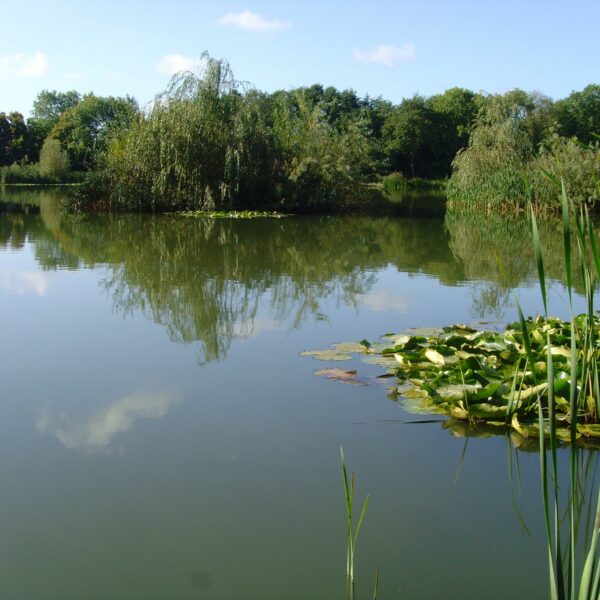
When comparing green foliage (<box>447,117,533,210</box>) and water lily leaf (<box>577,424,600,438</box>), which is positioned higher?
green foliage (<box>447,117,533,210</box>)

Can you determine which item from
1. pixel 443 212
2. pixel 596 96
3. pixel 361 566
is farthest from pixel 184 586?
pixel 596 96

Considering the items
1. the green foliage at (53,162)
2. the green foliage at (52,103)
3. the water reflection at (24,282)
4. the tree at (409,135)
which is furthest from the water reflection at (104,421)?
the green foliage at (52,103)

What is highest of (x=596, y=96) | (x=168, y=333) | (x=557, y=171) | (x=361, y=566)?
(x=596, y=96)

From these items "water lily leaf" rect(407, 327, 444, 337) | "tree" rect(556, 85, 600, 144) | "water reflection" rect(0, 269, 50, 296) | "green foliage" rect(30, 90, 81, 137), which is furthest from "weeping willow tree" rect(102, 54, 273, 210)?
"green foliage" rect(30, 90, 81, 137)

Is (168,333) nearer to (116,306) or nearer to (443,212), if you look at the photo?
(116,306)

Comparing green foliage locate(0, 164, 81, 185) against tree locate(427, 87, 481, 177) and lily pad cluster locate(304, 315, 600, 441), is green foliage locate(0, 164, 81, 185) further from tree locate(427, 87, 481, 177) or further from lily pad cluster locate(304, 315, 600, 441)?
lily pad cluster locate(304, 315, 600, 441)

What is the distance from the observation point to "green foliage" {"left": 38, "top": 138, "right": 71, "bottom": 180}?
4109cm

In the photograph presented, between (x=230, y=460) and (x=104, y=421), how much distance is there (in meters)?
0.94

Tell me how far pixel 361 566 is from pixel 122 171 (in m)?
18.1

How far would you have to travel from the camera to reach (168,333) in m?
6.41

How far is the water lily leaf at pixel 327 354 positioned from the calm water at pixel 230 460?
7 centimetres

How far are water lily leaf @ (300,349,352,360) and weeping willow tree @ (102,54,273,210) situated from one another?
1370 centimetres

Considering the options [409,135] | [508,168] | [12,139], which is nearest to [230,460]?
[508,168]

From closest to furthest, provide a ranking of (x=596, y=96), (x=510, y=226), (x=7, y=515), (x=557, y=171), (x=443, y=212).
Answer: (x=7, y=515)
(x=510, y=226)
(x=557, y=171)
(x=443, y=212)
(x=596, y=96)
